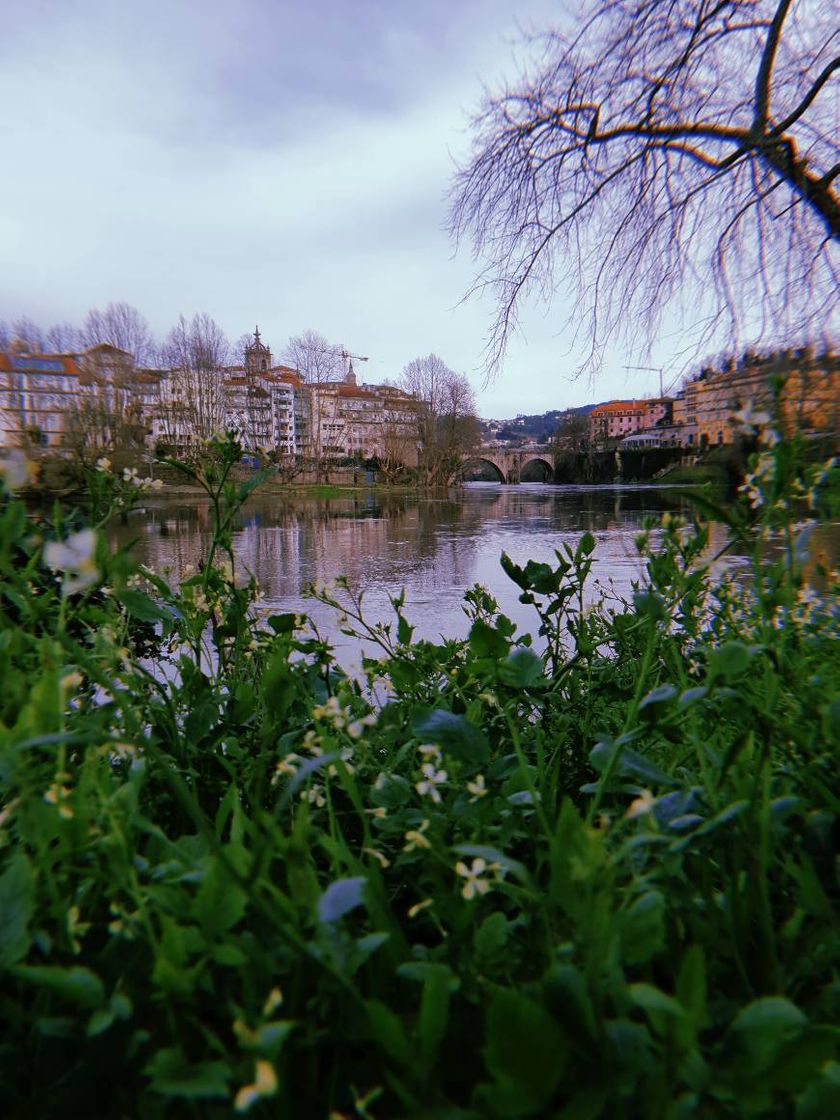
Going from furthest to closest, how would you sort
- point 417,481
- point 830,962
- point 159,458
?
point 417,481 < point 159,458 < point 830,962

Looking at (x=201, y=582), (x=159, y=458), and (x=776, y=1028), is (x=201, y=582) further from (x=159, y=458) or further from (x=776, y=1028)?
(x=776, y=1028)

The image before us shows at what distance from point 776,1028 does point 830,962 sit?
201 mm

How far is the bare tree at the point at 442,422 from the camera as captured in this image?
3737 centimetres

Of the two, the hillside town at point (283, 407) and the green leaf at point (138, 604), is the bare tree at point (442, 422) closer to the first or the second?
the hillside town at point (283, 407)

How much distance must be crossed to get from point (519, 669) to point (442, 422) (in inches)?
1525

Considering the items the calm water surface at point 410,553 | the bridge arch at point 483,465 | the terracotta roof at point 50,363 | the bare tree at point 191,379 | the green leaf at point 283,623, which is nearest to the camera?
the green leaf at point 283,623

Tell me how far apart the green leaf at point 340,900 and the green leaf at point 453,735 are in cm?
25

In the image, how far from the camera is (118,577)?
0.84 m

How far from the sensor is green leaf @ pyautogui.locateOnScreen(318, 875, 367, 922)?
0.39m

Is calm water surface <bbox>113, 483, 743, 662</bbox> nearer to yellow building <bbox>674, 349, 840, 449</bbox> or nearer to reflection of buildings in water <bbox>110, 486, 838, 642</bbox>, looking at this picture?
reflection of buildings in water <bbox>110, 486, 838, 642</bbox>

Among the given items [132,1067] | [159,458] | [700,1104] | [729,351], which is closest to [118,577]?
[159,458]

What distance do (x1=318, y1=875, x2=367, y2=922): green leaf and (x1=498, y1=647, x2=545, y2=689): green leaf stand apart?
411 millimetres

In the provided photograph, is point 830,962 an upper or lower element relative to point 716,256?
lower

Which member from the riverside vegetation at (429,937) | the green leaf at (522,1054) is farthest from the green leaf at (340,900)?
the green leaf at (522,1054)
